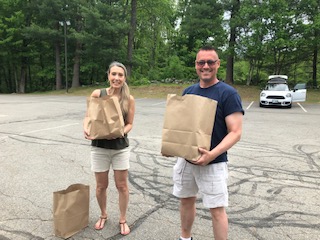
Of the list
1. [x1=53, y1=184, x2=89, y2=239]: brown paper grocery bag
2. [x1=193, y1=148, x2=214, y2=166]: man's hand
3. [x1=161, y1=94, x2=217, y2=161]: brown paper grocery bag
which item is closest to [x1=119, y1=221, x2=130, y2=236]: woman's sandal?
[x1=53, y1=184, x2=89, y2=239]: brown paper grocery bag

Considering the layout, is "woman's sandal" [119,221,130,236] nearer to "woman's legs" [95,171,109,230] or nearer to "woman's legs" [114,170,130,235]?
"woman's legs" [114,170,130,235]

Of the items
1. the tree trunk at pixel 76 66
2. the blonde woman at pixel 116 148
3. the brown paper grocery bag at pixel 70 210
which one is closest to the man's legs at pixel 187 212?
the blonde woman at pixel 116 148

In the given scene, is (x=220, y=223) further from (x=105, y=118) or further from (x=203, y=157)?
(x=105, y=118)

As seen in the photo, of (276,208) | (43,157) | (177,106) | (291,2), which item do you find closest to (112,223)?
(177,106)

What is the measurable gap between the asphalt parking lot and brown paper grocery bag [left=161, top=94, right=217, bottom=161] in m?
1.15

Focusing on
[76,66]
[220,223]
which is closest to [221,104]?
[220,223]

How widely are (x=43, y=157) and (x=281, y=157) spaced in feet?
14.9

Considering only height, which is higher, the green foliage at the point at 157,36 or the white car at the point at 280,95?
the green foliage at the point at 157,36

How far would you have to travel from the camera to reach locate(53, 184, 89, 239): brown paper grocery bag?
2527mm

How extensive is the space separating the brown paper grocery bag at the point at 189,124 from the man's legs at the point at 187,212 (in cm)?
57

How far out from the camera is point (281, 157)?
5391mm

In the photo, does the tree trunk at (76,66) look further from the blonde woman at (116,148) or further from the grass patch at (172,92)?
the blonde woman at (116,148)

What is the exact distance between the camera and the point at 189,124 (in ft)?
6.50

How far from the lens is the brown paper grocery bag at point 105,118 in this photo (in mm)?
2441
